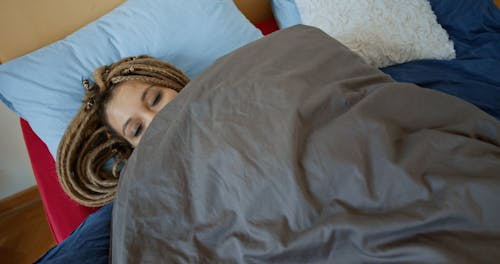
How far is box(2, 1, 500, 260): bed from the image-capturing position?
84 centimetres

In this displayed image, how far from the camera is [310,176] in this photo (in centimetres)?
56

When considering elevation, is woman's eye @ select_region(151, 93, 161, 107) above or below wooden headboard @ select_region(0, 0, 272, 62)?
below

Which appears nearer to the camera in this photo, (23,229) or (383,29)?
Answer: (383,29)

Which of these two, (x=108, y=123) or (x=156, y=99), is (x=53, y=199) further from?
(x=156, y=99)

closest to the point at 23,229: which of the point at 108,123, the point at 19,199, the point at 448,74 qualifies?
the point at 19,199

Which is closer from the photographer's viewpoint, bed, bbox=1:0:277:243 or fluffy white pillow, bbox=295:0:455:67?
bed, bbox=1:0:277:243

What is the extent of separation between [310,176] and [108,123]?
56cm

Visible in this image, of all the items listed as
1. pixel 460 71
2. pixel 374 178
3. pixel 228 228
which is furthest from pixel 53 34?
pixel 460 71

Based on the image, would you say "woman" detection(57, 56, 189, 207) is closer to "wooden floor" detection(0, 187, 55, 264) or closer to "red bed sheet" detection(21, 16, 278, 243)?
"red bed sheet" detection(21, 16, 278, 243)

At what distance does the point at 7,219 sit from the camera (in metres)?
1.39

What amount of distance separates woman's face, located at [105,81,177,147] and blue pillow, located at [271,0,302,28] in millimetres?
584

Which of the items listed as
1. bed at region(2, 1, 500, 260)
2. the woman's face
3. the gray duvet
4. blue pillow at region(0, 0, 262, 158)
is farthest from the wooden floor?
the gray duvet

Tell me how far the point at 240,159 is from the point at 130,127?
1.25 ft

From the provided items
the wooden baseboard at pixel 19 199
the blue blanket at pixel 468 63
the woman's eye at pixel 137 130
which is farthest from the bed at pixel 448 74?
the wooden baseboard at pixel 19 199
